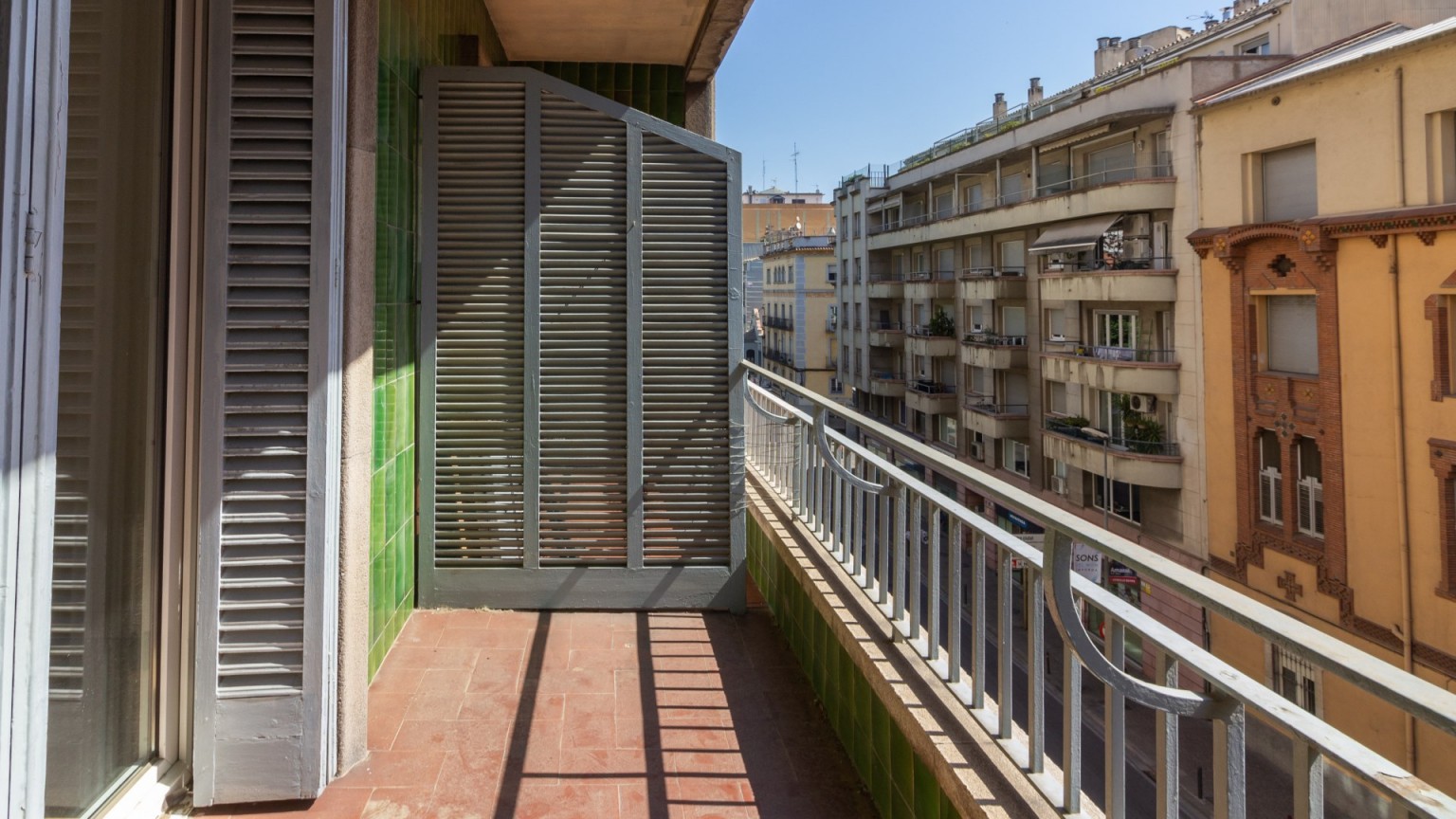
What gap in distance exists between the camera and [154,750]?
2.36 metres

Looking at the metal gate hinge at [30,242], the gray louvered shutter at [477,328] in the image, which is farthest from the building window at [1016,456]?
the metal gate hinge at [30,242]

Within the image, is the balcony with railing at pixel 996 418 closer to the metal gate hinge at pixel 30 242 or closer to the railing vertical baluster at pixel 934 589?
the railing vertical baluster at pixel 934 589

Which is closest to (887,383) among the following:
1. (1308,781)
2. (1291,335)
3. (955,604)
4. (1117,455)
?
(1117,455)

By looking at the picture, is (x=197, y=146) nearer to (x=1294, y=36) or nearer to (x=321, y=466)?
(x=321, y=466)

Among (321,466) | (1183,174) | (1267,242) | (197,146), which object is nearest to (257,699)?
(321,466)

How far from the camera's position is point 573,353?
4.12 metres

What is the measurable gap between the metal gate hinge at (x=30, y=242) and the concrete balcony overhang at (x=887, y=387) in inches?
1359

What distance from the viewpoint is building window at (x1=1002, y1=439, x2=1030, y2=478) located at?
87.8 ft

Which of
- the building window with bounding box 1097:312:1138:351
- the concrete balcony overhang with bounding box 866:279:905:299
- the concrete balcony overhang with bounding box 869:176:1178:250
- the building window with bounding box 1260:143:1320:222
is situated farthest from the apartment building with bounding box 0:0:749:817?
the concrete balcony overhang with bounding box 866:279:905:299

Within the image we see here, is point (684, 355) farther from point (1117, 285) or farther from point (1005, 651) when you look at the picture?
point (1117, 285)

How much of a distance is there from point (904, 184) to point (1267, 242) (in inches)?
668

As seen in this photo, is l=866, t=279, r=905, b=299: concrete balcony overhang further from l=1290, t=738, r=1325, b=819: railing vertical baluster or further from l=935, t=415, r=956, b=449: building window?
l=1290, t=738, r=1325, b=819: railing vertical baluster

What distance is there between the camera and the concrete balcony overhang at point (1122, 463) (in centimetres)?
2083

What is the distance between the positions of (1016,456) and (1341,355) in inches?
455
